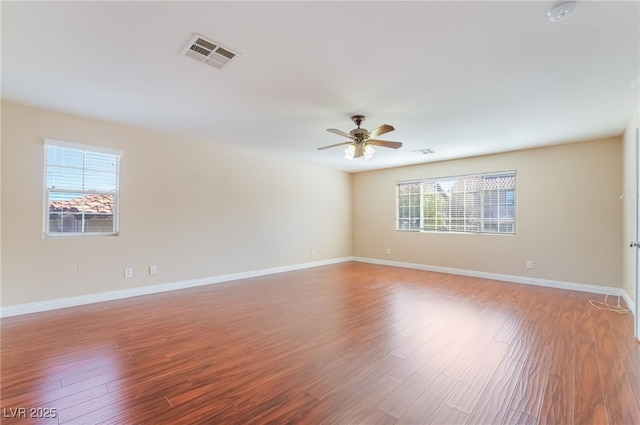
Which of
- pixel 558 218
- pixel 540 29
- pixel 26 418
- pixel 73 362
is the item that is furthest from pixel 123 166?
pixel 558 218

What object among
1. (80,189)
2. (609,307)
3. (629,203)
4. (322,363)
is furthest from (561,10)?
(80,189)

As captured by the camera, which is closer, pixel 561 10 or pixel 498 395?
pixel 561 10

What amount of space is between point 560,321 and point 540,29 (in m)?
3.10

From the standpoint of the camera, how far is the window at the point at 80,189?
3.72 m

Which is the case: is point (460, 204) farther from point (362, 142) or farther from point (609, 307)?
point (362, 142)

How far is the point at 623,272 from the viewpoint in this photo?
4.37 metres

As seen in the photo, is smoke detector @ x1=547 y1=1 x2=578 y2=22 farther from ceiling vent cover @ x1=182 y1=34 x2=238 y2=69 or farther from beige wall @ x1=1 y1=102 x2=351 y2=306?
beige wall @ x1=1 y1=102 x2=351 y2=306

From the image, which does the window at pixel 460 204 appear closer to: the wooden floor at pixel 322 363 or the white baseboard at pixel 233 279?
the white baseboard at pixel 233 279

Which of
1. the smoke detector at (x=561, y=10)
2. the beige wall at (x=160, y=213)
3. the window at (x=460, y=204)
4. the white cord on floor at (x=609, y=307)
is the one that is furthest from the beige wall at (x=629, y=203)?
the beige wall at (x=160, y=213)

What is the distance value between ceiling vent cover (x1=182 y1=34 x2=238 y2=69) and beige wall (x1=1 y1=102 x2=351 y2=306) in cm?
262

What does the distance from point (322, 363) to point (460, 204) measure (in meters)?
5.14

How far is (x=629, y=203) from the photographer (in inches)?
151

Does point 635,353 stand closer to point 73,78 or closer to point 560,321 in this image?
point 560,321

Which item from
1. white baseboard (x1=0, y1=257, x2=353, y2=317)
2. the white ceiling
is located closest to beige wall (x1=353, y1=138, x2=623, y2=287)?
the white ceiling
